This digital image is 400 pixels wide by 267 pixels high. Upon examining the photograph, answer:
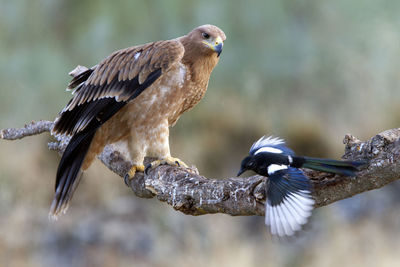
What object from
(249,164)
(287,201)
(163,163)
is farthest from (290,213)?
(163,163)

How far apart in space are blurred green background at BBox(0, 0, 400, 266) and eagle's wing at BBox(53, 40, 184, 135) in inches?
125

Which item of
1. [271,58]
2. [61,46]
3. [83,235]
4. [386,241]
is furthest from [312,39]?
[83,235]

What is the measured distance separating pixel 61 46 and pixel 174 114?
12.8 ft

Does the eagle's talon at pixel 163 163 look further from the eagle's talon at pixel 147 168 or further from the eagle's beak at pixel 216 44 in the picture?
the eagle's beak at pixel 216 44

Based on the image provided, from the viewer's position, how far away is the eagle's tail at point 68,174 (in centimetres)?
262

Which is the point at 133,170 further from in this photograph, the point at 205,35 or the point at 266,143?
the point at 266,143

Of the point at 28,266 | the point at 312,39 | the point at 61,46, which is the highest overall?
the point at 312,39

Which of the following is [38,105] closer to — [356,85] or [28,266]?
[28,266]

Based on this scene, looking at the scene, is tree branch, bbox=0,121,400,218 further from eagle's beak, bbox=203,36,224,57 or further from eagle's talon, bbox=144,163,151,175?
eagle's beak, bbox=203,36,224,57

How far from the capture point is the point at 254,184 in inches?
74.0

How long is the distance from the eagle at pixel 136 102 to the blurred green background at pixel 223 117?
3131mm

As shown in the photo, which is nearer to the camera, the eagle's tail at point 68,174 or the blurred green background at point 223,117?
the eagle's tail at point 68,174

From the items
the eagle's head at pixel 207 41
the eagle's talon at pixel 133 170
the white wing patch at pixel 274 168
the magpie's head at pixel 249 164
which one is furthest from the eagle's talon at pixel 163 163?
the white wing patch at pixel 274 168

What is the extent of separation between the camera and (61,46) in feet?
20.6
